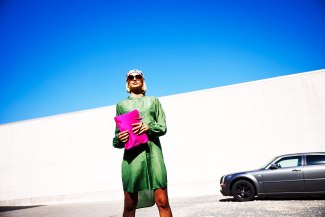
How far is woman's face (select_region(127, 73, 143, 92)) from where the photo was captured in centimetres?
263

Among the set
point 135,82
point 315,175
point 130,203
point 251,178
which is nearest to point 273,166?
point 251,178

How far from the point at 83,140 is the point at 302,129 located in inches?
461

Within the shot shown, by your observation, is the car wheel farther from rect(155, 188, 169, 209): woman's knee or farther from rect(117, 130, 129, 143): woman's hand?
rect(117, 130, 129, 143): woman's hand

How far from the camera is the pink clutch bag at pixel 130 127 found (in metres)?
2.13

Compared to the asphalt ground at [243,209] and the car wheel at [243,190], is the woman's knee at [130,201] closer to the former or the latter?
the asphalt ground at [243,209]

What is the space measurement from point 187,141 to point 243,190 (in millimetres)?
5760

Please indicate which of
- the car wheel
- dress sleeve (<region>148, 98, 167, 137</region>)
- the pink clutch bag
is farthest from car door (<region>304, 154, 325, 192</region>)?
the pink clutch bag

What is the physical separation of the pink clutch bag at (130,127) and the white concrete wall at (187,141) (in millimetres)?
11373

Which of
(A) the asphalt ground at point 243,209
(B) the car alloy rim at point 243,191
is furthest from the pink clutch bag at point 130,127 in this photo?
(B) the car alloy rim at point 243,191

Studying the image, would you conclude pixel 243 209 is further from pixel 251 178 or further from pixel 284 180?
pixel 284 180

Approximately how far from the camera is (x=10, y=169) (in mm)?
16078

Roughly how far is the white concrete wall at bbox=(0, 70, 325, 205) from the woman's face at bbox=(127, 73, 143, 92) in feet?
36.2

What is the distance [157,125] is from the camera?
7.38 feet

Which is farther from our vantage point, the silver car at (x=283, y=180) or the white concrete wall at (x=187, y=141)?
the white concrete wall at (x=187, y=141)
